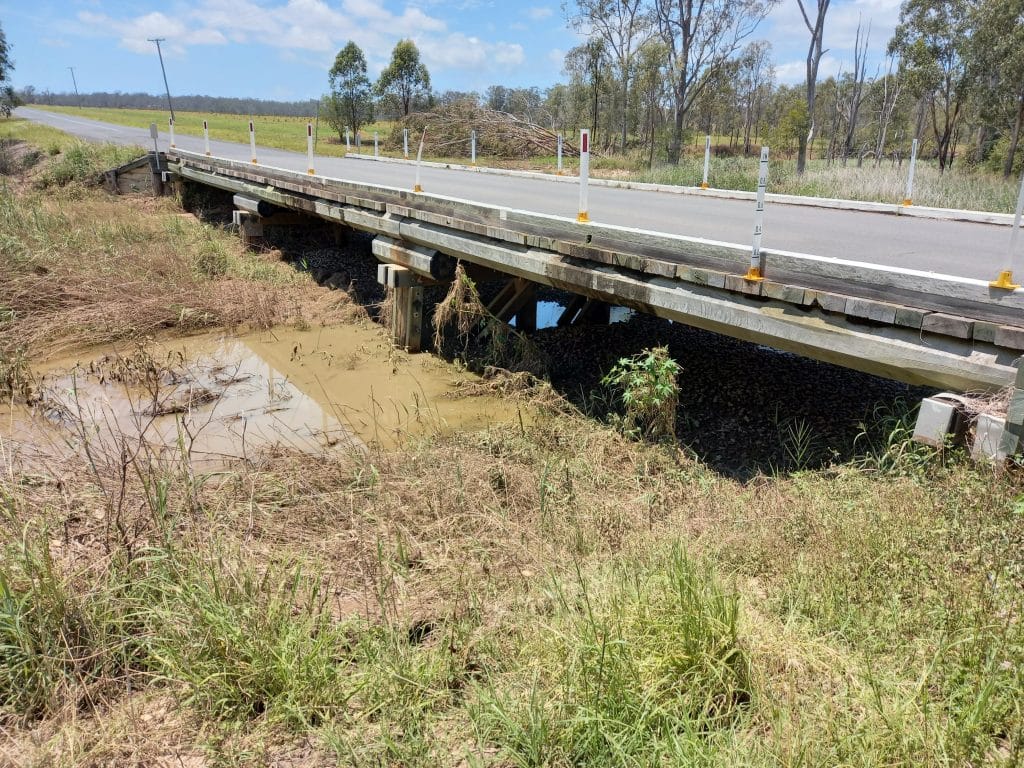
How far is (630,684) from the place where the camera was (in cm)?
283

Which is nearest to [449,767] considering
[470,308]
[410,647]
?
[410,647]

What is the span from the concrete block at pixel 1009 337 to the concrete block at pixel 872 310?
611 mm

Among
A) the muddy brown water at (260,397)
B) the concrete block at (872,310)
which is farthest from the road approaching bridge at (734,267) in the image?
the muddy brown water at (260,397)

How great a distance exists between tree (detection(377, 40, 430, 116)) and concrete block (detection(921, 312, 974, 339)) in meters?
40.3

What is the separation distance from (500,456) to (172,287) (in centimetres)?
886

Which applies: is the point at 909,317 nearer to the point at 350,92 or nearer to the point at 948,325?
the point at 948,325

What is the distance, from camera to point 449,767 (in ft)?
8.88

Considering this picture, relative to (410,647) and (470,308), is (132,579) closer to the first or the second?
(410,647)

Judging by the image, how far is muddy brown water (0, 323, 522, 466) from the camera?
7.68 metres

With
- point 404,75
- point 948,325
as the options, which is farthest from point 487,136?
point 948,325

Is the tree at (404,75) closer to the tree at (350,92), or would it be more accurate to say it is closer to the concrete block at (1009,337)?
the tree at (350,92)

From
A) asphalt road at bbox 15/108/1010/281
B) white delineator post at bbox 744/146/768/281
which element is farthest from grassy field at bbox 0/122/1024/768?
asphalt road at bbox 15/108/1010/281

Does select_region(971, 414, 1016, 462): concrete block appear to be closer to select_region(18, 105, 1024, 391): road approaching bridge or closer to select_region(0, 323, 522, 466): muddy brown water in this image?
select_region(18, 105, 1024, 391): road approaching bridge

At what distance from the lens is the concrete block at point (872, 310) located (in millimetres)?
4742
